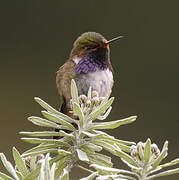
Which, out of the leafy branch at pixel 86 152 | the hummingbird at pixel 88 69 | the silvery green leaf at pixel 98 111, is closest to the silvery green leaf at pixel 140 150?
the leafy branch at pixel 86 152

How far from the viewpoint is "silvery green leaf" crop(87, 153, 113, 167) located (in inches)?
28.7

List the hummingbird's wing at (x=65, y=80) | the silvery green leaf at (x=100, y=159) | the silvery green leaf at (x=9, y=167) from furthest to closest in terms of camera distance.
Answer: the hummingbird's wing at (x=65, y=80) → the silvery green leaf at (x=100, y=159) → the silvery green leaf at (x=9, y=167)

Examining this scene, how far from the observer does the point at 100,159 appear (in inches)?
29.1

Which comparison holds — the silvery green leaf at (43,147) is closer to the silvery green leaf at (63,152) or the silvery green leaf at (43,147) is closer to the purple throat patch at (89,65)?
the silvery green leaf at (63,152)

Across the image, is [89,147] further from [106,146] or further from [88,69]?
[88,69]

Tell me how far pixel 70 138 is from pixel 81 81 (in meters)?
0.76

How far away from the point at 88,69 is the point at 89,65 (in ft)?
0.07

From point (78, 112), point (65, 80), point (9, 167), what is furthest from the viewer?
point (65, 80)

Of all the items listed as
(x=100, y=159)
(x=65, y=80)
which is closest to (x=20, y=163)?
(x=100, y=159)

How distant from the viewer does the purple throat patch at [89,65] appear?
152 centimetres

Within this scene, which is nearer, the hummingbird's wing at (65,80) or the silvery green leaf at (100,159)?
the silvery green leaf at (100,159)

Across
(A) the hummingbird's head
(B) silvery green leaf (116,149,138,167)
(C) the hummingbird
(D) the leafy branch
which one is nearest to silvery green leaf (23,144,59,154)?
(D) the leafy branch

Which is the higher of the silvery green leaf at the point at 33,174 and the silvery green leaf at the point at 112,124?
the silvery green leaf at the point at 112,124

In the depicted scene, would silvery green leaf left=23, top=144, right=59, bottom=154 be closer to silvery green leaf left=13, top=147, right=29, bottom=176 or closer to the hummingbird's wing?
silvery green leaf left=13, top=147, right=29, bottom=176
